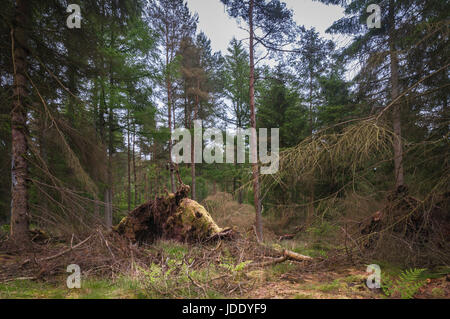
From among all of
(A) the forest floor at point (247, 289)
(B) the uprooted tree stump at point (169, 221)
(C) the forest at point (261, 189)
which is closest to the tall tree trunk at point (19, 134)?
(C) the forest at point (261, 189)

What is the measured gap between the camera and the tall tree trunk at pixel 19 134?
4.66 metres

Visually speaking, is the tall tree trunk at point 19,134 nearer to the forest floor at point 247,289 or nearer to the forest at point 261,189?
the forest at point 261,189

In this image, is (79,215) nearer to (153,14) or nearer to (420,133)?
(420,133)

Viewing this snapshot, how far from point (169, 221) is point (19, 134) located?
433cm

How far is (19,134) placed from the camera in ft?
15.7

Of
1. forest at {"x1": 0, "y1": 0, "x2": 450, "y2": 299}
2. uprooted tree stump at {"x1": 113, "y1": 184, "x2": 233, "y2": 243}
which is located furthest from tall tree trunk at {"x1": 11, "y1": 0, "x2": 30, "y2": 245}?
uprooted tree stump at {"x1": 113, "y1": 184, "x2": 233, "y2": 243}

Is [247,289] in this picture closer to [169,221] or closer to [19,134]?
[169,221]

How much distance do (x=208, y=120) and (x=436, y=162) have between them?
606 inches

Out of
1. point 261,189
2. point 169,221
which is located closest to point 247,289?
point 261,189

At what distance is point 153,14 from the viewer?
546 inches

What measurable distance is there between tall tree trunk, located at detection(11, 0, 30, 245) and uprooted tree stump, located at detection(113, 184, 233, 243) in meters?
2.43

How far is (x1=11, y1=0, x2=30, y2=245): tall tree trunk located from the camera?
4656 mm
